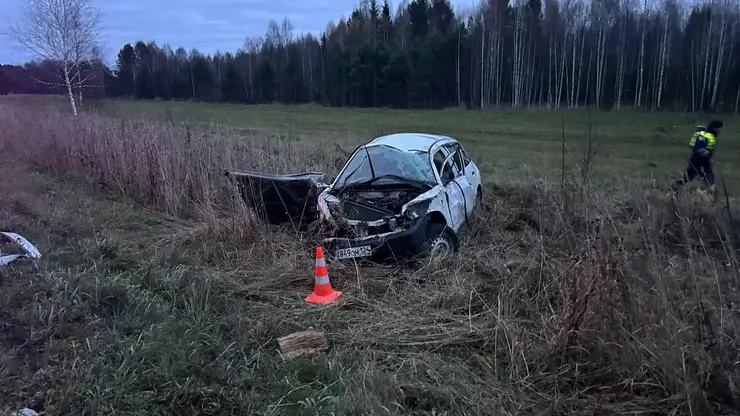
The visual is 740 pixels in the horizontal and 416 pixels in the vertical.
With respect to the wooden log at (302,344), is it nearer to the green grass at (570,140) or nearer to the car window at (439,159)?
the car window at (439,159)

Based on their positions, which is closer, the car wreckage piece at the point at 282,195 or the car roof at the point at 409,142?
the car wreckage piece at the point at 282,195

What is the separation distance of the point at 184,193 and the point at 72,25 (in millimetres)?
22946

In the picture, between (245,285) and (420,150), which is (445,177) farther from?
(245,285)

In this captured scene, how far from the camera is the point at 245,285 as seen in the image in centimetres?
551

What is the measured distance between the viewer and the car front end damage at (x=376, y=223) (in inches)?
228

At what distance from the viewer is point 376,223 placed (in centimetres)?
599

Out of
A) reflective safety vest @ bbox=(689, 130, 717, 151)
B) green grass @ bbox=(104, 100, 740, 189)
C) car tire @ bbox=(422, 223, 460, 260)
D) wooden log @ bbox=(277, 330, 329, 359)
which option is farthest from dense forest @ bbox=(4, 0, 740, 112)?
wooden log @ bbox=(277, 330, 329, 359)

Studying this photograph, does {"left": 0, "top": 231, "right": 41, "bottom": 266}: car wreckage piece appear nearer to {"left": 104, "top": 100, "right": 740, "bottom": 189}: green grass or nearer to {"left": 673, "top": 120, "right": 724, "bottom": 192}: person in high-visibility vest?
{"left": 104, "top": 100, "right": 740, "bottom": 189}: green grass

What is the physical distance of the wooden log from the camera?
396cm

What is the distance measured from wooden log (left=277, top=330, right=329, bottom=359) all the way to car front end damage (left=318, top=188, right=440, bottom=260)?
6.00 feet

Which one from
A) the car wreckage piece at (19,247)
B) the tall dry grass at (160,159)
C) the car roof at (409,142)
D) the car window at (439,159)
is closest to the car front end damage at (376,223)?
the car window at (439,159)

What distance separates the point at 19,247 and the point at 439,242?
4801mm

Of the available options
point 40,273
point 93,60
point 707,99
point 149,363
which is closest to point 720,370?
point 149,363

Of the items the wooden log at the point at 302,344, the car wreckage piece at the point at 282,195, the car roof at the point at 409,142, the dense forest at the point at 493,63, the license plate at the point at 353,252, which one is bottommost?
the wooden log at the point at 302,344
